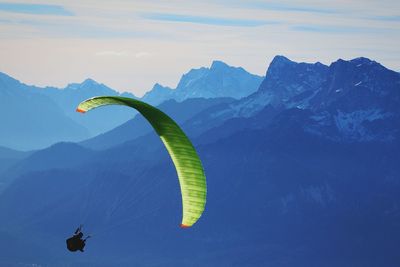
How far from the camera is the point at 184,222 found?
45.8 m

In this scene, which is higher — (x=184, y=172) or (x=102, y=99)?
(x=102, y=99)

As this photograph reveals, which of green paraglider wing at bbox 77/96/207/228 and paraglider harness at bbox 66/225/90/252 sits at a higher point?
green paraglider wing at bbox 77/96/207/228

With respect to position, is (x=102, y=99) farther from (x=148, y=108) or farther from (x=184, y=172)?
(x=184, y=172)

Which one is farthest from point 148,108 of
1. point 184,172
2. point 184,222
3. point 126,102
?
point 184,222

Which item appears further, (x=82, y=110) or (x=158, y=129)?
(x=158, y=129)

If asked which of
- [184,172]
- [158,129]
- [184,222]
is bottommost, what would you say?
[184,222]

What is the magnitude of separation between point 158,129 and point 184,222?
7.01 m

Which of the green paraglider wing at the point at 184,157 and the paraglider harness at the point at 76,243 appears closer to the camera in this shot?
the paraglider harness at the point at 76,243

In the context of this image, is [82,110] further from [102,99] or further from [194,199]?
[194,199]

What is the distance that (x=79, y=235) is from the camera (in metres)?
46.5

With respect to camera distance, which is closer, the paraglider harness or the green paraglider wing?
the paraglider harness

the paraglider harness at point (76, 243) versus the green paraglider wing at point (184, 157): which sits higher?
the green paraglider wing at point (184, 157)

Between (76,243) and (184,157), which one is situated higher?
(184,157)

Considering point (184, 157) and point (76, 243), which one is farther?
point (184, 157)
